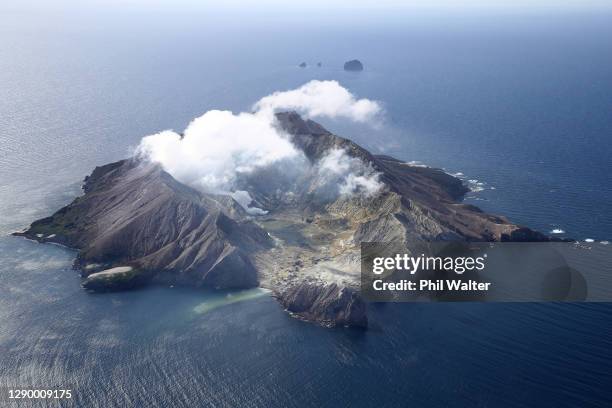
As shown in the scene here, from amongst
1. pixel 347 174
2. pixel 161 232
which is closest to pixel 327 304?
pixel 161 232

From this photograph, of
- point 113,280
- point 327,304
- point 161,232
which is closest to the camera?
point 327,304

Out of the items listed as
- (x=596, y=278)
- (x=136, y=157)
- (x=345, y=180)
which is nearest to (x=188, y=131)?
(x=136, y=157)

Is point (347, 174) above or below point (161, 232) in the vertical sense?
above

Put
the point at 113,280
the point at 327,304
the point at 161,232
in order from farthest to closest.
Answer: the point at 161,232 → the point at 113,280 → the point at 327,304

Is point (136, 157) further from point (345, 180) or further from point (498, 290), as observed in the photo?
point (498, 290)

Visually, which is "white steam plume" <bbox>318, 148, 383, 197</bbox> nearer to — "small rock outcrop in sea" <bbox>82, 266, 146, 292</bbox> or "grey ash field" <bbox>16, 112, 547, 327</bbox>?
"grey ash field" <bbox>16, 112, 547, 327</bbox>

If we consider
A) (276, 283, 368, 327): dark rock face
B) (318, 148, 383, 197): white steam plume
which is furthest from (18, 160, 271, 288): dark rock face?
(318, 148, 383, 197): white steam plume

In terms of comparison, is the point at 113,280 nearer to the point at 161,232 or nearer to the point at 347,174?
the point at 161,232

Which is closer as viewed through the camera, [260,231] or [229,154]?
[260,231]
